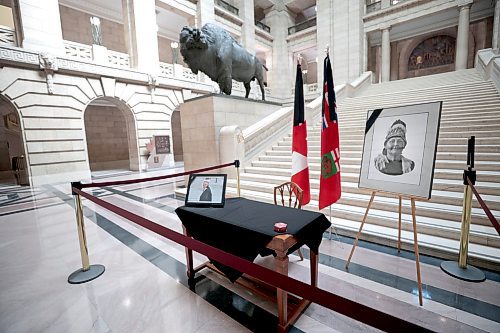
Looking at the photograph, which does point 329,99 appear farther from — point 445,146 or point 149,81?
point 149,81

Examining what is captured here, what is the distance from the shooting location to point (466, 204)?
238cm

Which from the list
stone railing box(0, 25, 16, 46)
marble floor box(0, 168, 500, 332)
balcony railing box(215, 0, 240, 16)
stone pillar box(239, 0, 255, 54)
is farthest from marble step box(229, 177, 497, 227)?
balcony railing box(215, 0, 240, 16)

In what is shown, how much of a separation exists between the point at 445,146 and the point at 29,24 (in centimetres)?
1330

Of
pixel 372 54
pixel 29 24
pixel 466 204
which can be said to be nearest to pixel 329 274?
pixel 466 204

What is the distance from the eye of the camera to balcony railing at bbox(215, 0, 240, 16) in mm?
17052

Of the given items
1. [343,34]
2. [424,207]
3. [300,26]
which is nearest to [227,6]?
[300,26]

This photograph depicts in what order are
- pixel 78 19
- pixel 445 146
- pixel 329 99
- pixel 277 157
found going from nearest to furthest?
pixel 329 99
pixel 445 146
pixel 277 157
pixel 78 19

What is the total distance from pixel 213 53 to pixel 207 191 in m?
4.42

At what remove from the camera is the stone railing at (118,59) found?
11195 millimetres

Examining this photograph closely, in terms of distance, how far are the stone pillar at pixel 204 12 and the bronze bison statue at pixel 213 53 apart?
33.1ft

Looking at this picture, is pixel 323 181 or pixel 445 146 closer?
pixel 323 181

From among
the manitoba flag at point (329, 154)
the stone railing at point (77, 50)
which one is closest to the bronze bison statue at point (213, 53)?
the manitoba flag at point (329, 154)

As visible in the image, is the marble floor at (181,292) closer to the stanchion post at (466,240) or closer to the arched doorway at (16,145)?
the stanchion post at (466,240)

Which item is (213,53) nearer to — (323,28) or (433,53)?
(323,28)
